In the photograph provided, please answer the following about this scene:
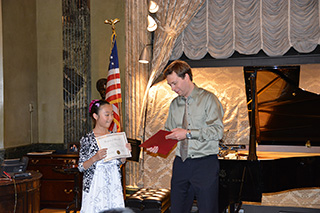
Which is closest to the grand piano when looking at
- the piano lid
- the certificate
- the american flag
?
the piano lid

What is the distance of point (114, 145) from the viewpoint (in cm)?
365

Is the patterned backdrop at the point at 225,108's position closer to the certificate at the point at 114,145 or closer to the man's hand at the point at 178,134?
the certificate at the point at 114,145

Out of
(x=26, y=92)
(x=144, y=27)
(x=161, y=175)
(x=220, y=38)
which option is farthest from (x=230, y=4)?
(x=26, y=92)

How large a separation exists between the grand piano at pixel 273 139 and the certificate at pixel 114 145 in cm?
124

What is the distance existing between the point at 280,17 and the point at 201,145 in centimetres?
367

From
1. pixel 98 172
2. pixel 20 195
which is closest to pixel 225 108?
pixel 98 172

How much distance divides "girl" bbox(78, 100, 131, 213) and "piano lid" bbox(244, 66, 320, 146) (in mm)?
2282

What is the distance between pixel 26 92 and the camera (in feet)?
23.1

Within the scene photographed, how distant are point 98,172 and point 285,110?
9.89ft

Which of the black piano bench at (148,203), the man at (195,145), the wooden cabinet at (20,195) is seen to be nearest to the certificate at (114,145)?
the man at (195,145)

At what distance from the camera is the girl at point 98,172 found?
3.63 metres

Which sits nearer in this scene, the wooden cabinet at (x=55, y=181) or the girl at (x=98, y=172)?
the girl at (x=98, y=172)

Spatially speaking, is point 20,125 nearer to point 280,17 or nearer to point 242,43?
point 242,43

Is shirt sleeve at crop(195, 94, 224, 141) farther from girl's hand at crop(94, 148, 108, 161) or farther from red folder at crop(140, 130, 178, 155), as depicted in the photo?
girl's hand at crop(94, 148, 108, 161)
